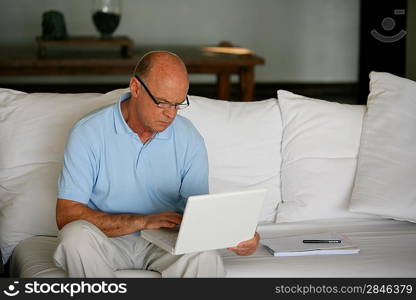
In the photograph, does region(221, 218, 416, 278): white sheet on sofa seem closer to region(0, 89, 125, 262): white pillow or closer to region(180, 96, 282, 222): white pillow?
region(180, 96, 282, 222): white pillow

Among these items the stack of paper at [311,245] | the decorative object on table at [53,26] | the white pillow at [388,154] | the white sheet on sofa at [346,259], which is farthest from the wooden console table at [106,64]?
the stack of paper at [311,245]

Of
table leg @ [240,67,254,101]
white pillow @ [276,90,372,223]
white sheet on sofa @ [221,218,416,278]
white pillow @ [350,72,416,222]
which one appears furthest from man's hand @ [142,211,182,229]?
table leg @ [240,67,254,101]

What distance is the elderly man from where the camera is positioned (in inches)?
90.8

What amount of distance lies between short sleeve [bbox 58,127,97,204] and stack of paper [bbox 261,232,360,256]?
680 mm

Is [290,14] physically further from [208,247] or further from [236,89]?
[208,247]

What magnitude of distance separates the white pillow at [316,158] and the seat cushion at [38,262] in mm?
763

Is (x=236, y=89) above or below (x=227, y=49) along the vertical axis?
below

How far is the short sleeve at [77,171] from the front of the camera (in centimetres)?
239

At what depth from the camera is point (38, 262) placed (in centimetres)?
249

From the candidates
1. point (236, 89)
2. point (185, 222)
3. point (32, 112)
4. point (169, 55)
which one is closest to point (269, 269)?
point (185, 222)

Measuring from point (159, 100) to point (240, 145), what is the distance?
26.4 inches

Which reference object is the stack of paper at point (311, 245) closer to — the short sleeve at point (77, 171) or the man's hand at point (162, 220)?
the man's hand at point (162, 220)

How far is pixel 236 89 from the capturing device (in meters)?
7.58

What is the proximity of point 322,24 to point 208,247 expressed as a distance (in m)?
5.72
